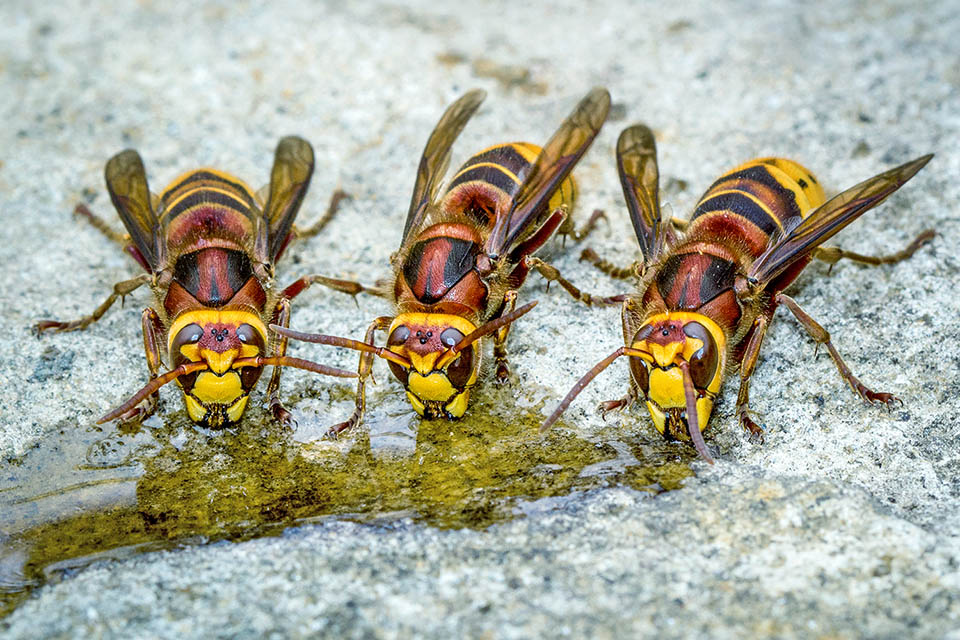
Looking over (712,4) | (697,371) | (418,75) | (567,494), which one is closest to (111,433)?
(567,494)

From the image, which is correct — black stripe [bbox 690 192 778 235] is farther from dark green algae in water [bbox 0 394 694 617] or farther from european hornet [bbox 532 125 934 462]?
dark green algae in water [bbox 0 394 694 617]

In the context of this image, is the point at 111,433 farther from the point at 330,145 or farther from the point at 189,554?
the point at 330,145

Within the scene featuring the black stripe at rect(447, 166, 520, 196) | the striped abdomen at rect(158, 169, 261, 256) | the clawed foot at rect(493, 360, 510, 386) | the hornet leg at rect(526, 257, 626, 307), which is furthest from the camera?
the black stripe at rect(447, 166, 520, 196)

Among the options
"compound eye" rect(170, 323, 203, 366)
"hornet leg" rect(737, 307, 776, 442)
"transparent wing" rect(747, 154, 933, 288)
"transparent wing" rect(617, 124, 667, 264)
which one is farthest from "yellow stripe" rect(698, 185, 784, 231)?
"compound eye" rect(170, 323, 203, 366)

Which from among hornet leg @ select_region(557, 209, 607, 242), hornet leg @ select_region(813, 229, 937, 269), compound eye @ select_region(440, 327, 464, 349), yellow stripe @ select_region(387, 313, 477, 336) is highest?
hornet leg @ select_region(557, 209, 607, 242)

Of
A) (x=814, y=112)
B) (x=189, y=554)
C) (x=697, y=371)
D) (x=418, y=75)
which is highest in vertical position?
(x=418, y=75)

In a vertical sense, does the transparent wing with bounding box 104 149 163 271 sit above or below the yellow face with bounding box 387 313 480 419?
above

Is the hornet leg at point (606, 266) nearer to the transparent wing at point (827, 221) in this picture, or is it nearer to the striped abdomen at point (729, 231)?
the striped abdomen at point (729, 231)
